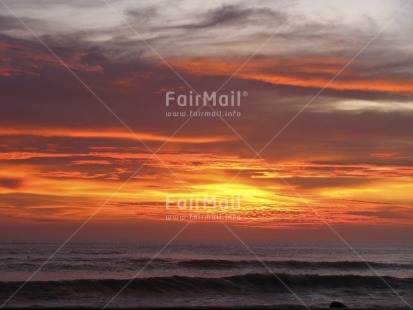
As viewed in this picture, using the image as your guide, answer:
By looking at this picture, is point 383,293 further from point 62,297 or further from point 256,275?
point 62,297

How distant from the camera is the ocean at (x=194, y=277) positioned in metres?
23.1

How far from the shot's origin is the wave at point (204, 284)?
2534 cm

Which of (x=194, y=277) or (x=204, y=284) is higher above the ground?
(x=194, y=277)

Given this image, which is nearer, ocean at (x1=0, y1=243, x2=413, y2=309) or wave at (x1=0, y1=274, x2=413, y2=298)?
ocean at (x1=0, y1=243, x2=413, y2=309)

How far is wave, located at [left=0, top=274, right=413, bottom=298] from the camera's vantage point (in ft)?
83.1

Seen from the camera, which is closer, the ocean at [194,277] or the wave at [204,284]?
the ocean at [194,277]

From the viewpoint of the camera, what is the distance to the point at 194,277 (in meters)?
29.5

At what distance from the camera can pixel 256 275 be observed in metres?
31.2

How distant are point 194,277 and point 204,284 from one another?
1.03 m

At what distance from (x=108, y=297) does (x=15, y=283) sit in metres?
4.93

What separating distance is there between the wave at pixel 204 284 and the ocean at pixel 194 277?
0.13ft

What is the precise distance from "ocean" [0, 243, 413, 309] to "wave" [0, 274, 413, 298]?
0.04m

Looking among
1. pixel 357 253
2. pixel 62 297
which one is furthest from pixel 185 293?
pixel 357 253

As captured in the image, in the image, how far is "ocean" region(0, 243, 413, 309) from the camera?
23094 mm
